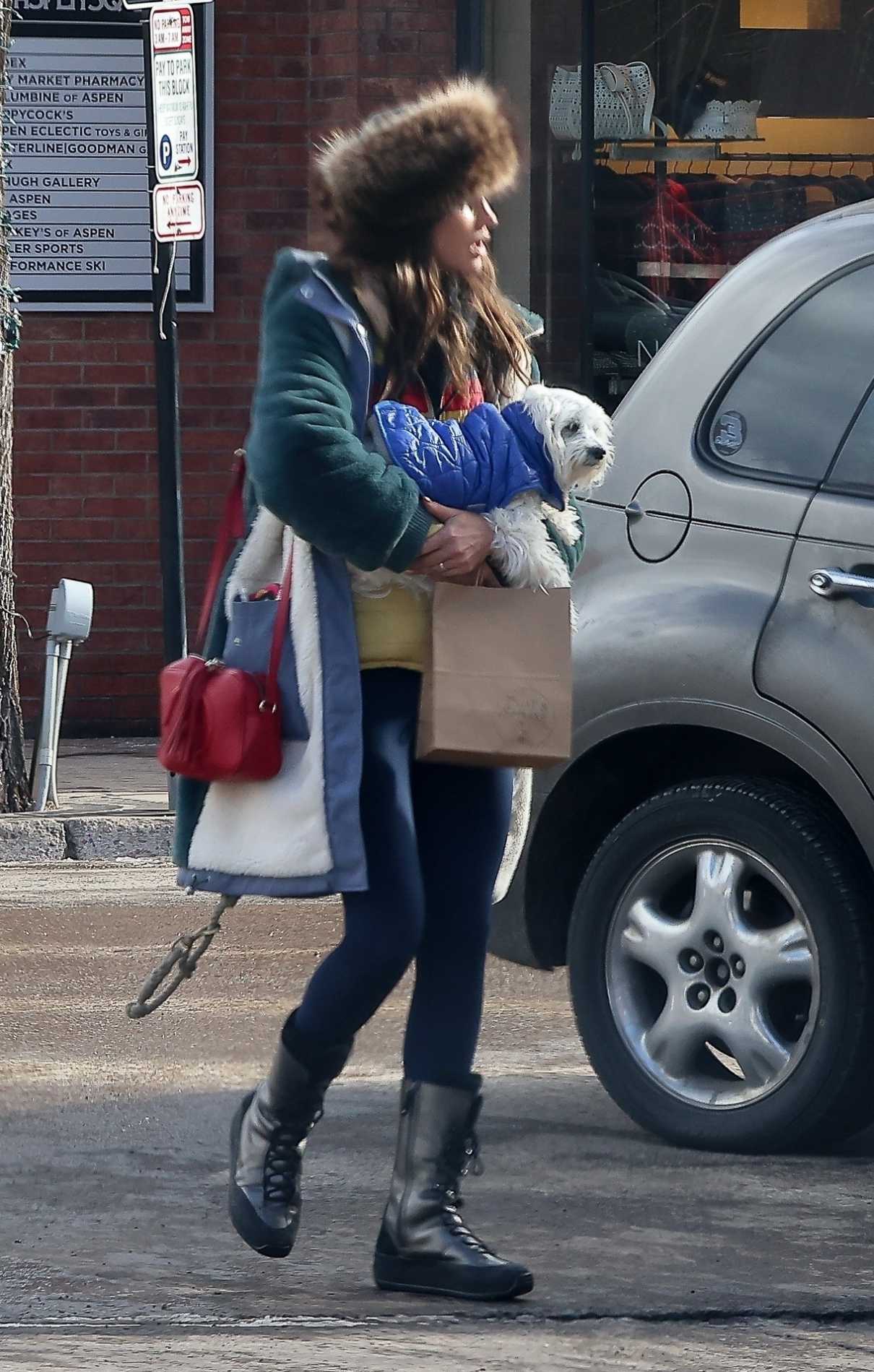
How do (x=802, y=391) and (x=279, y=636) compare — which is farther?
(x=802, y=391)

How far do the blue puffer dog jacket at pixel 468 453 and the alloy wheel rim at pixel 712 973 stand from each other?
1.13 m

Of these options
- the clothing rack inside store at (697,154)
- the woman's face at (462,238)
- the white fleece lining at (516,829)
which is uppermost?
the clothing rack inside store at (697,154)

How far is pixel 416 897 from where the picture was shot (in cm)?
394

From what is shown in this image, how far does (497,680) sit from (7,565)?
18.8 feet

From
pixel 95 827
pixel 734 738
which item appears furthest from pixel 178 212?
pixel 734 738

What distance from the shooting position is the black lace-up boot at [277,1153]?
4.06 m

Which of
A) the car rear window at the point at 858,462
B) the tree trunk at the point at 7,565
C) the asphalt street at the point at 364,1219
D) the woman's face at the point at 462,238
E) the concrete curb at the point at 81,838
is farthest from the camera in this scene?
Result: the tree trunk at the point at 7,565

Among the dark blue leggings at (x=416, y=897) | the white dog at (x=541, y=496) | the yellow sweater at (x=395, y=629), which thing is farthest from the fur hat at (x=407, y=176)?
the dark blue leggings at (x=416, y=897)

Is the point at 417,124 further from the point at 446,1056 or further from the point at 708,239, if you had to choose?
the point at 708,239

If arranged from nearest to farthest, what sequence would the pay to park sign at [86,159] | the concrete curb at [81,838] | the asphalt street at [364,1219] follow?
the asphalt street at [364,1219], the concrete curb at [81,838], the pay to park sign at [86,159]

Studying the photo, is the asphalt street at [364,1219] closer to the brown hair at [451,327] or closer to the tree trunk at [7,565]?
the brown hair at [451,327]

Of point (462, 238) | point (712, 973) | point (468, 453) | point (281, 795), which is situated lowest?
point (712, 973)

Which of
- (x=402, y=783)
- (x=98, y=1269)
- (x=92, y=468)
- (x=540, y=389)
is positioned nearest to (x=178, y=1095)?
(x=98, y=1269)

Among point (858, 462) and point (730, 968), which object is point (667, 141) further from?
point (730, 968)
